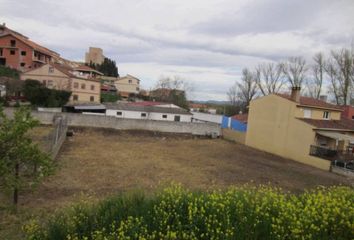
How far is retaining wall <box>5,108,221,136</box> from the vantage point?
2794 centimetres

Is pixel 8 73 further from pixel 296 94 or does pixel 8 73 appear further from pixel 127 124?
pixel 296 94

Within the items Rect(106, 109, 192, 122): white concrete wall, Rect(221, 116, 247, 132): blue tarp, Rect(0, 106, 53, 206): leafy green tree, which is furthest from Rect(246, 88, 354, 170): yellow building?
Rect(0, 106, 53, 206): leafy green tree

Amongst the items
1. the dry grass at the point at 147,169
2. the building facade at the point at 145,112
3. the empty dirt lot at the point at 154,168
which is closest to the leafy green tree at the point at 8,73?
the building facade at the point at 145,112

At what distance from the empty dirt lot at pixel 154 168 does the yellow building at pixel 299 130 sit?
1.42m

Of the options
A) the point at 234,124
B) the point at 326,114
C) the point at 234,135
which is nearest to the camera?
the point at 326,114

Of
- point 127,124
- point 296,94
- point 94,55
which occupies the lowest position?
point 127,124

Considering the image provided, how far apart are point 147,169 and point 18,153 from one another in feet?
30.6

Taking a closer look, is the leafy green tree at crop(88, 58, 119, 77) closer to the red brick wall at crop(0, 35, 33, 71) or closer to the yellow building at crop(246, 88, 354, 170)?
the red brick wall at crop(0, 35, 33, 71)

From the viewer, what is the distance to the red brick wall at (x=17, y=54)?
4934 centimetres

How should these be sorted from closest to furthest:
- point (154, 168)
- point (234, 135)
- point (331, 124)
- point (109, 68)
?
point (154, 168), point (331, 124), point (234, 135), point (109, 68)

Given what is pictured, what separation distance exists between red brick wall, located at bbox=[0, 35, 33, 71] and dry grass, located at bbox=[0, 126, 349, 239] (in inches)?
1203

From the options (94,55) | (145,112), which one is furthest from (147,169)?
(94,55)

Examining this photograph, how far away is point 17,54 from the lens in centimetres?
4988

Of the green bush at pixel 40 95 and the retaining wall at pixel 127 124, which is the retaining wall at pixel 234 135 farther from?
the green bush at pixel 40 95
